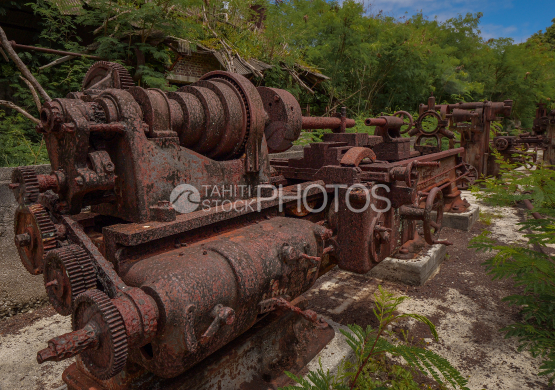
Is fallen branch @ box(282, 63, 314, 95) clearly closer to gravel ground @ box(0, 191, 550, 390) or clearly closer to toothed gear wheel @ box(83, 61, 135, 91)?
gravel ground @ box(0, 191, 550, 390)

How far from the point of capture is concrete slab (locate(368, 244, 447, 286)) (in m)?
4.26

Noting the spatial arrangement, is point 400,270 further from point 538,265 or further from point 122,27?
point 122,27

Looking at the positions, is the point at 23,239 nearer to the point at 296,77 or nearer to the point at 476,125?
the point at 476,125

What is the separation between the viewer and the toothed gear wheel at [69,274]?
166cm

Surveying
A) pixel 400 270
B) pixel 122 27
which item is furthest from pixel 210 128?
pixel 122 27

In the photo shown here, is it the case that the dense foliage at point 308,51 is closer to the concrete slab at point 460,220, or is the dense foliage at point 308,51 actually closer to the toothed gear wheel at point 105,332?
the toothed gear wheel at point 105,332

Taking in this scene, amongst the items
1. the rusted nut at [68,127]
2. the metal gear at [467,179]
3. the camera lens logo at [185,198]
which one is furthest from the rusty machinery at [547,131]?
the rusted nut at [68,127]

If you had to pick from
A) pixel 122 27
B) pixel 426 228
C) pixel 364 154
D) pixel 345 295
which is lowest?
pixel 345 295

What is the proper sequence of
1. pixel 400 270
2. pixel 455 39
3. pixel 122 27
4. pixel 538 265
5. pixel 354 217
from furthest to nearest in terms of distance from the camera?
pixel 455 39 → pixel 122 27 → pixel 400 270 → pixel 354 217 → pixel 538 265

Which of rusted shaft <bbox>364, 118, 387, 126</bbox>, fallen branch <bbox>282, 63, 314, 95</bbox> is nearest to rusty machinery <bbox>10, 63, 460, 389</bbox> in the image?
rusted shaft <bbox>364, 118, 387, 126</bbox>

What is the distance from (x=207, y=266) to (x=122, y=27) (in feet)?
23.8

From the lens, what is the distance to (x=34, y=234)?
1930mm

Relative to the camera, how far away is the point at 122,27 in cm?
738

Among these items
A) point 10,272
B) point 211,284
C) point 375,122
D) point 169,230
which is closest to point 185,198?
point 169,230
